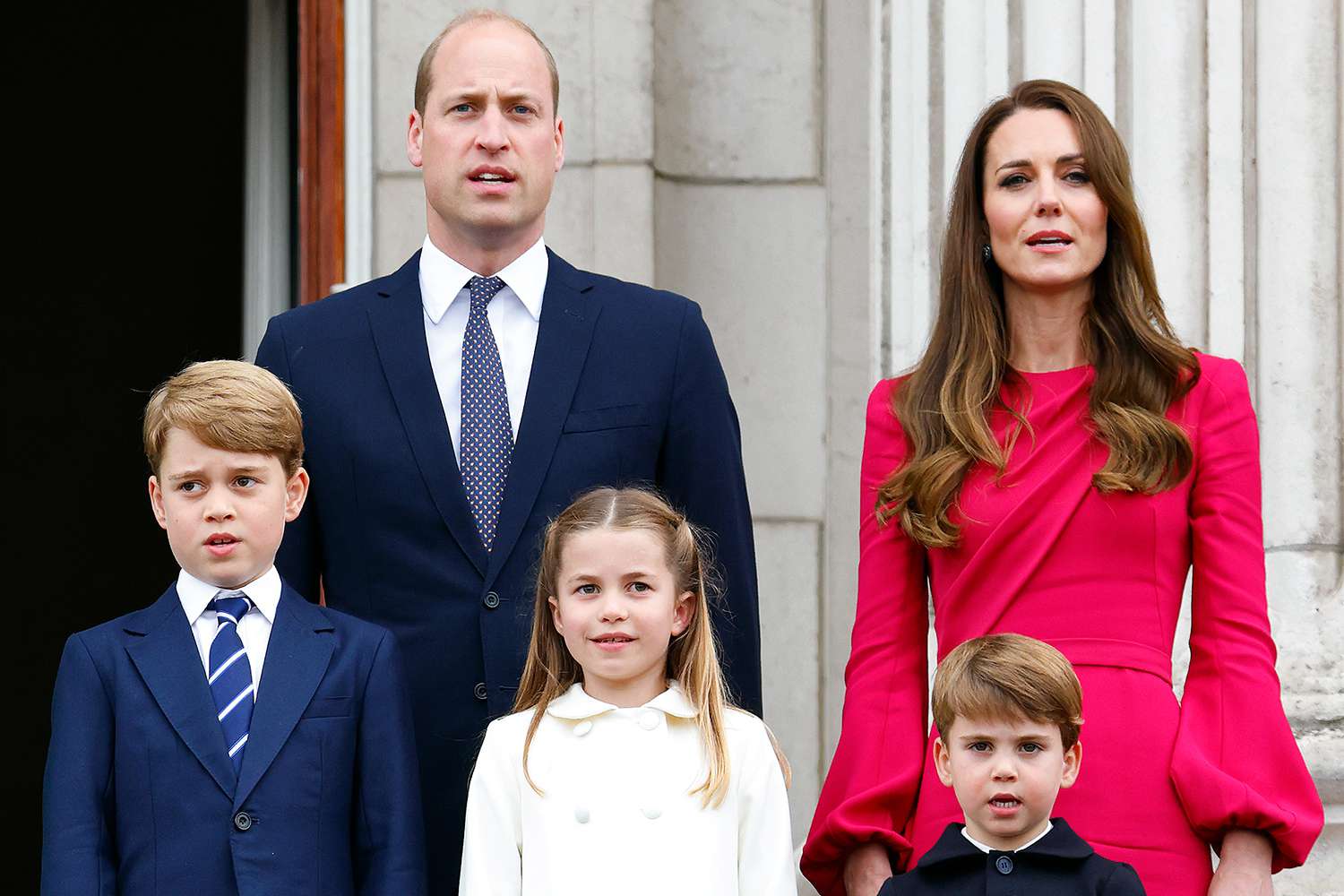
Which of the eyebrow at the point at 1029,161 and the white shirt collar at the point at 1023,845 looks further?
the eyebrow at the point at 1029,161

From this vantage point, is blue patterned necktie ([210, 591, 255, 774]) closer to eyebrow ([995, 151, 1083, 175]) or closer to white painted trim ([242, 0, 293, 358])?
eyebrow ([995, 151, 1083, 175])

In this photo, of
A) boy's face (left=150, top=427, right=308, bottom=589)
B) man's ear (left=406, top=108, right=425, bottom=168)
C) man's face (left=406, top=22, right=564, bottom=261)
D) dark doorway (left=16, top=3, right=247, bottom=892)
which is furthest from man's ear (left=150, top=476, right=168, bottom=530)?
dark doorway (left=16, top=3, right=247, bottom=892)

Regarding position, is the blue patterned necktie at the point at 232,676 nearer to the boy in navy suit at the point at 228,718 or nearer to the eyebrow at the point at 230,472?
the boy in navy suit at the point at 228,718

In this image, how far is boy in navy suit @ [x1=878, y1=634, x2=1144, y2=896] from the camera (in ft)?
8.38

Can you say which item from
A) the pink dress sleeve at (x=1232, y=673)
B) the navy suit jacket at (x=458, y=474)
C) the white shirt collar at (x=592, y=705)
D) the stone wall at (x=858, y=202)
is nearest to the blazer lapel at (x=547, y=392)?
the navy suit jacket at (x=458, y=474)

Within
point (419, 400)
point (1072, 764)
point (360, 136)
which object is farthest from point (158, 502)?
point (360, 136)

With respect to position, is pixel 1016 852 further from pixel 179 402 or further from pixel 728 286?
pixel 728 286

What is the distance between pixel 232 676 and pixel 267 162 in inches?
156

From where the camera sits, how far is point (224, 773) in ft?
8.94

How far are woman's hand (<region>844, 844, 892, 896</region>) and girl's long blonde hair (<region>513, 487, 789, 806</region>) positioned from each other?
6.8 inches

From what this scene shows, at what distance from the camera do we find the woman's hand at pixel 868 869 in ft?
9.17

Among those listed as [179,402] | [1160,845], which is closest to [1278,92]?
[1160,845]

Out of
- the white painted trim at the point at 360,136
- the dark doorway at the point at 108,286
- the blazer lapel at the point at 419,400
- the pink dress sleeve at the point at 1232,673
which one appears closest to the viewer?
the pink dress sleeve at the point at 1232,673

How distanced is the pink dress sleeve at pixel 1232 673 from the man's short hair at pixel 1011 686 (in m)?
0.21
